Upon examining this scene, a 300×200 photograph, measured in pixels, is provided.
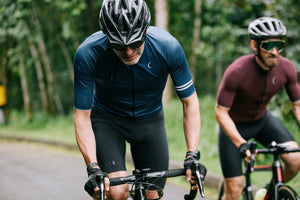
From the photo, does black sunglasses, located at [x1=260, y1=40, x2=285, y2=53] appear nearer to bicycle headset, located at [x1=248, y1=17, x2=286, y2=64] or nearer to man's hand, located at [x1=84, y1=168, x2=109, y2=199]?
bicycle headset, located at [x1=248, y1=17, x2=286, y2=64]

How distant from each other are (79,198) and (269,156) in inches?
130

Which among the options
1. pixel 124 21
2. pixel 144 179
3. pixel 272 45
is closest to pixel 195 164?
pixel 144 179

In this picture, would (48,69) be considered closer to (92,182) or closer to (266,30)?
(266,30)

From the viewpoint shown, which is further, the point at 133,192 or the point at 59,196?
the point at 59,196

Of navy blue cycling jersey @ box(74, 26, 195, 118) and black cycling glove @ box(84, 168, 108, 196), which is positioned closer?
black cycling glove @ box(84, 168, 108, 196)

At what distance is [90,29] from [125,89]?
345 inches

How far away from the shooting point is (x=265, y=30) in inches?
143

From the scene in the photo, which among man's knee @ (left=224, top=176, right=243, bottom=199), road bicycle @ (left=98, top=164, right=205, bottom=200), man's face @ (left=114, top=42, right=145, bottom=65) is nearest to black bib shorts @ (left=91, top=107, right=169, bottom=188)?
road bicycle @ (left=98, top=164, right=205, bottom=200)

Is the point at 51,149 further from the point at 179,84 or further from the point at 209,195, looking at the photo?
the point at 179,84

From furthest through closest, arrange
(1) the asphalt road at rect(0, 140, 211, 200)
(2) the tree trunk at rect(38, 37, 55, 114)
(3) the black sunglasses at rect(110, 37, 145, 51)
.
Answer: (2) the tree trunk at rect(38, 37, 55, 114) < (1) the asphalt road at rect(0, 140, 211, 200) < (3) the black sunglasses at rect(110, 37, 145, 51)

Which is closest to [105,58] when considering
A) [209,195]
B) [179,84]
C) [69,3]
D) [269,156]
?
[179,84]

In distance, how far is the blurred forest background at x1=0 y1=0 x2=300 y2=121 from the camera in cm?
800

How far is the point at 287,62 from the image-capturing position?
149 inches

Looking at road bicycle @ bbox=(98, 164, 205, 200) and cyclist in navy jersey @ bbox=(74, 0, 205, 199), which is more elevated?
cyclist in navy jersey @ bbox=(74, 0, 205, 199)
